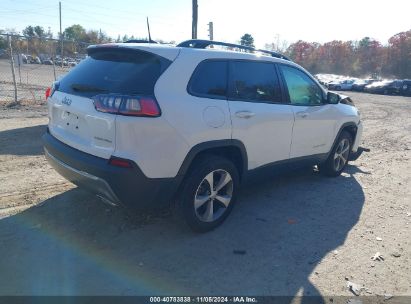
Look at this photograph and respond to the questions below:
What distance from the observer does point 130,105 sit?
9.66ft

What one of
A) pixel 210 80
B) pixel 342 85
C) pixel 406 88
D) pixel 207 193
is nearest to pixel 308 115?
pixel 210 80

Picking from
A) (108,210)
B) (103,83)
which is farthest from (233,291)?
(103,83)

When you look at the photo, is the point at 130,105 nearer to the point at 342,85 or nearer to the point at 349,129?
the point at 349,129

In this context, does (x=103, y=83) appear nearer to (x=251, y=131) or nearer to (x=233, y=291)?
(x=251, y=131)

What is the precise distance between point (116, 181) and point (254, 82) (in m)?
1.98

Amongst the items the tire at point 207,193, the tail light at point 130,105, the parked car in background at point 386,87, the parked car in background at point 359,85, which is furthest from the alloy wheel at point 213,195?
the parked car in background at point 359,85

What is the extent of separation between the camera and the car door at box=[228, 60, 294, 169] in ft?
12.3

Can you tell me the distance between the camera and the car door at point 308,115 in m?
4.58

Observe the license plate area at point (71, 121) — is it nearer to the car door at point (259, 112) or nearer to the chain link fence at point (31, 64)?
the car door at point (259, 112)

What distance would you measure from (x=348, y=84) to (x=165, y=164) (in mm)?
40372

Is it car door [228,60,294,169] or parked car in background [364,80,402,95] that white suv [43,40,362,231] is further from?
parked car in background [364,80,402,95]

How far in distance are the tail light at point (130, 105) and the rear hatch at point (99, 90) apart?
0.02 m

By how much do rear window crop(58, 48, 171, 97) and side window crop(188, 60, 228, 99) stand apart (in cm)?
33

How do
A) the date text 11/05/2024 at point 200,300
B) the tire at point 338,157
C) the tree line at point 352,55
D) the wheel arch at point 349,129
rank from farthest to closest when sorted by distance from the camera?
the tree line at point 352,55 < the tire at point 338,157 < the wheel arch at point 349,129 < the date text 11/05/2024 at point 200,300
